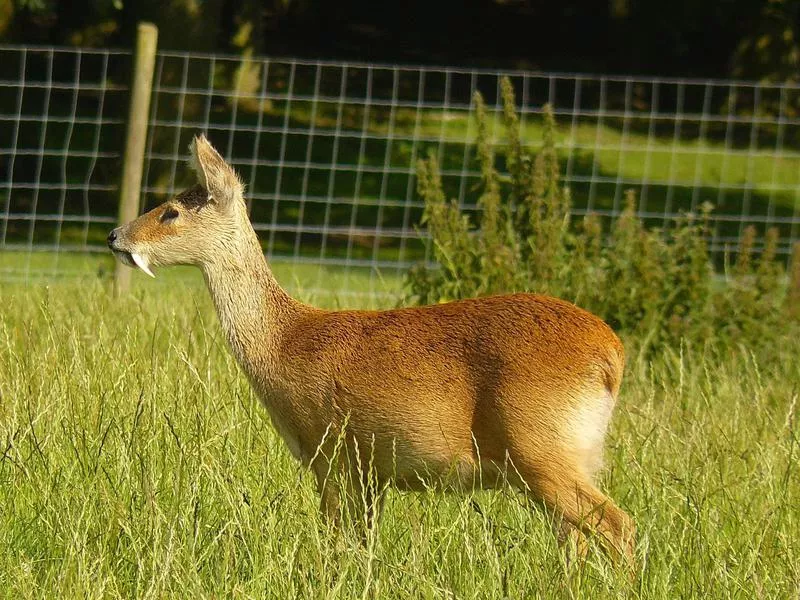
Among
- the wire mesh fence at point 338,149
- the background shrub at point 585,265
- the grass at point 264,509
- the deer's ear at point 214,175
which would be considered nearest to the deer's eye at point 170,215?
the deer's ear at point 214,175

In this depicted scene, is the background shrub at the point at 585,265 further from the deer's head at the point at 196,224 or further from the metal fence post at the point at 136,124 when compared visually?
the deer's head at the point at 196,224

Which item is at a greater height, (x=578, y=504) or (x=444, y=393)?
(x=444, y=393)

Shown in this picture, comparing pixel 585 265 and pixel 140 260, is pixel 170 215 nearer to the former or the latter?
pixel 140 260

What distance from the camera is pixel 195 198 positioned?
4445 millimetres

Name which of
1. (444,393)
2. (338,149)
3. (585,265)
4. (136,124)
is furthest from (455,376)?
(338,149)

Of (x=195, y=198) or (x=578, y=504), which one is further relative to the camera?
(x=195, y=198)

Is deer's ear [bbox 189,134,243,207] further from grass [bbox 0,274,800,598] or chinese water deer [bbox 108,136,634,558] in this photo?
grass [bbox 0,274,800,598]

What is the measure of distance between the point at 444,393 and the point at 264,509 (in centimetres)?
59

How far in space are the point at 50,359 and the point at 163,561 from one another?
201 centimetres

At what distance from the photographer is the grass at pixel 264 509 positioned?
351cm

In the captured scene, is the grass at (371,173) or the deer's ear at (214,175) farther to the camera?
the grass at (371,173)

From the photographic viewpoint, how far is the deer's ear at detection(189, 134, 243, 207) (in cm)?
433

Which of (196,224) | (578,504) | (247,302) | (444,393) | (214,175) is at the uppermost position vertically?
(214,175)

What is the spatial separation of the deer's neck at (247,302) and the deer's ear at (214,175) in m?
0.12
